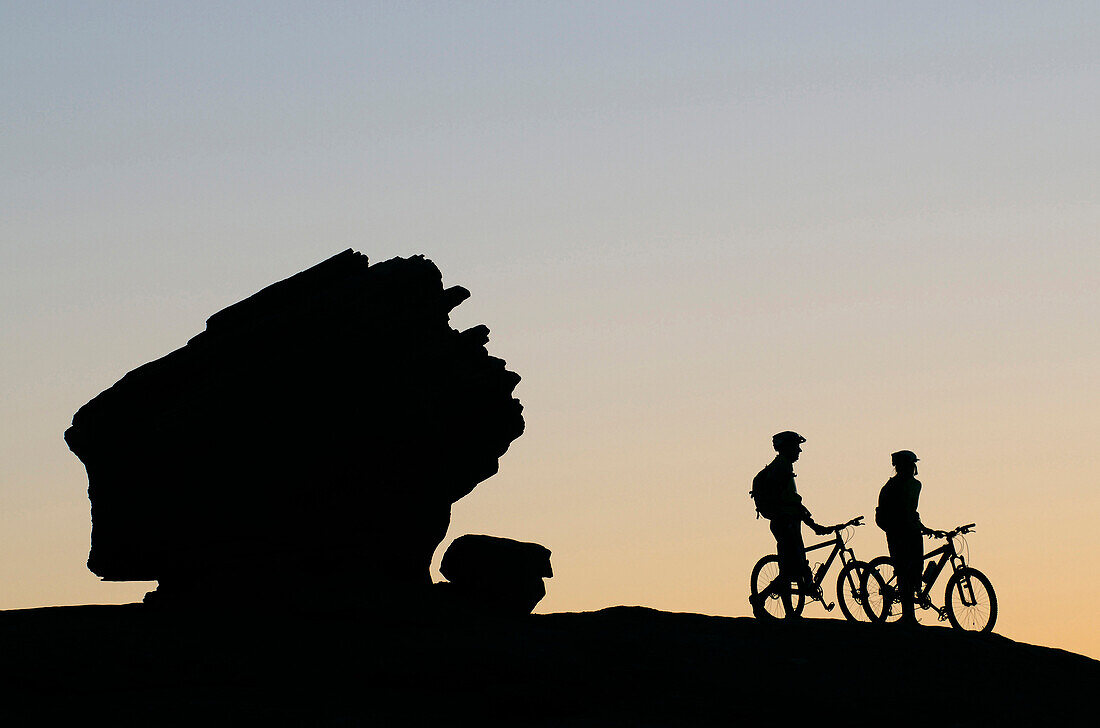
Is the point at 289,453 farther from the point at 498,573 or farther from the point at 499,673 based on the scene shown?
the point at 499,673

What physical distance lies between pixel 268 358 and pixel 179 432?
1624 millimetres

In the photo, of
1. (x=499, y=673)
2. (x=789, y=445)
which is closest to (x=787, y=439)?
(x=789, y=445)

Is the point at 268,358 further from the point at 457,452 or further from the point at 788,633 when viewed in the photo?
the point at 788,633

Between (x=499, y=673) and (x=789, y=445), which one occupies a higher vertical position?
(x=789, y=445)

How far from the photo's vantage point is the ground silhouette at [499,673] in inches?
722

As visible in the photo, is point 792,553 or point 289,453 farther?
point 792,553

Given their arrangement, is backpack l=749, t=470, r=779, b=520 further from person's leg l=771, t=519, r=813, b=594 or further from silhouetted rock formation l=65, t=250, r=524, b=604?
silhouetted rock formation l=65, t=250, r=524, b=604

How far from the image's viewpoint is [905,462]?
24750 mm

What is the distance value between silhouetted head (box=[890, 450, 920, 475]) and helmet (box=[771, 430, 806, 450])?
1484 millimetres

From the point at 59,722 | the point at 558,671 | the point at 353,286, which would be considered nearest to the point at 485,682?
the point at 558,671

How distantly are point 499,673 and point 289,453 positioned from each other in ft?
16.0

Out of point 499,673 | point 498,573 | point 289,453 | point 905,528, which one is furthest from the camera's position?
point 905,528

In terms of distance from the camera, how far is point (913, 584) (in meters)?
24.4

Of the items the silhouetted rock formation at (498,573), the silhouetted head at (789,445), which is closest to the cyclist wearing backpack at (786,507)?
the silhouetted head at (789,445)
